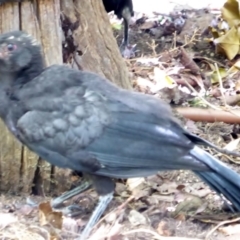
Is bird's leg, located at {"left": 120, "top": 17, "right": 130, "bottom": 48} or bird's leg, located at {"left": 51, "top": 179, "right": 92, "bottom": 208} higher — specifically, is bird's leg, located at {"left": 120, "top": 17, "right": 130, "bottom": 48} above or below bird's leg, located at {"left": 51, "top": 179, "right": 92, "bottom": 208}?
below

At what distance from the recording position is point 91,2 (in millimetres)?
3730

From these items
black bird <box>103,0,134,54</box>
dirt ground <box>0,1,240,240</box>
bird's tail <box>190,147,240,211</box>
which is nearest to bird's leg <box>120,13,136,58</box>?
black bird <box>103,0,134,54</box>

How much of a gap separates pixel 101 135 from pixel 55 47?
1.98ft

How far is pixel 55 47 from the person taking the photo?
133 inches

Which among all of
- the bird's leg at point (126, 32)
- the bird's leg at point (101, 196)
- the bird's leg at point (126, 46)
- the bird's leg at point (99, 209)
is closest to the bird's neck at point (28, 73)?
the bird's leg at point (101, 196)

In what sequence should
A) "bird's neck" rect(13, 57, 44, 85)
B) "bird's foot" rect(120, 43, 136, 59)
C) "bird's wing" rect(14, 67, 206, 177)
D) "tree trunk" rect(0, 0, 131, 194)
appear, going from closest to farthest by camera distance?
1. "bird's wing" rect(14, 67, 206, 177)
2. "bird's neck" rect(13, 57, 44, 85)
3. "tree trunk" rect(0, 0, 131, 194)
4. "bird's foot" rect(120, 43, 136, 59)

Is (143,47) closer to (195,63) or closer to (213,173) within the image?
(195,63)

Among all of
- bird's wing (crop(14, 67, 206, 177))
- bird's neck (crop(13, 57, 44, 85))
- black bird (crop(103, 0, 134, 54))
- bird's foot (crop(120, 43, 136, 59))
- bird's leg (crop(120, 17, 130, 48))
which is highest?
bird's neck (crop(13, 57, 44, 85))

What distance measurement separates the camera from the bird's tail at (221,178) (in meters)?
3.04

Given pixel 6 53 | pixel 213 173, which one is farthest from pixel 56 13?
pixel 213 173

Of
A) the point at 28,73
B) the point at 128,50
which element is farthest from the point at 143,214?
the point at 128,50

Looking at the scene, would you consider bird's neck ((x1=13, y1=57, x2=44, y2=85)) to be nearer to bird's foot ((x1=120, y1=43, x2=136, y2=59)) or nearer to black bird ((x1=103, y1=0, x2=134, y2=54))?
bird's foot ((x1=120, y1=43, x2=136, y2=59))

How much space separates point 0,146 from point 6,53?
1.84ft

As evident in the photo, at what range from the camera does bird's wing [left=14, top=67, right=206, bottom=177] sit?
2.95 m
